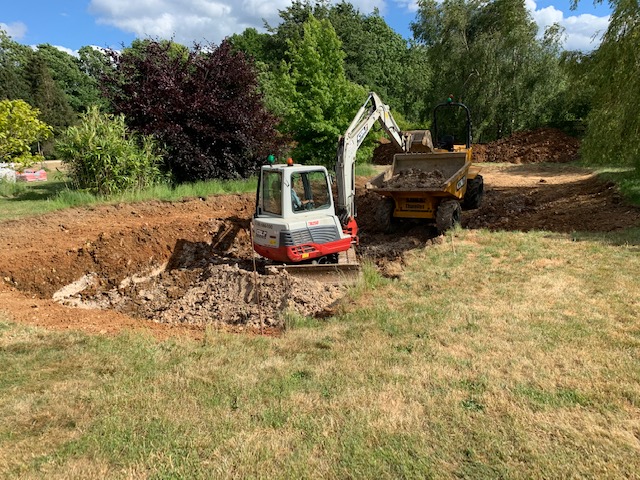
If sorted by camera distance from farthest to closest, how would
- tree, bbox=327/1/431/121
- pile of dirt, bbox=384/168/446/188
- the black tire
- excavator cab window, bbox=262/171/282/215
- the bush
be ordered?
tree, bbox=327/1/431/121, the black tire, the bush, pile of dirt, bbox=384/168/446/188, excavator cab window, bbox=262/171/282/215

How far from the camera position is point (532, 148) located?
2303 centimetres

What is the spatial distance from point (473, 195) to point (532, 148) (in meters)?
14.6

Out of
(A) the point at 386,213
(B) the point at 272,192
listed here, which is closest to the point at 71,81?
(A) the point at 386,213

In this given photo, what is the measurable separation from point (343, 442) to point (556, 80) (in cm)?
2694

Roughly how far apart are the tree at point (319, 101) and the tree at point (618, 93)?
762cm

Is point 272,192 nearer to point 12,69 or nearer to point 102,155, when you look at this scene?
point 102,155

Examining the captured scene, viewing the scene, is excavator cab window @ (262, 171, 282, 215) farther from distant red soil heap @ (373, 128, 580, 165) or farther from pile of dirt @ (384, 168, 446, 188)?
distant red soil heap @ (373, 128, 580, 165)

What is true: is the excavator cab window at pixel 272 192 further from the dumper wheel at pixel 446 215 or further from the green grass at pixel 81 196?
the green grass at pixel 81 196

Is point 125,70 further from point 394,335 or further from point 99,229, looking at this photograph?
point 394,335

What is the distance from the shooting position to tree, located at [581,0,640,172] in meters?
9.91

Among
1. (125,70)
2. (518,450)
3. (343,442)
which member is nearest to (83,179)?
(125,70)

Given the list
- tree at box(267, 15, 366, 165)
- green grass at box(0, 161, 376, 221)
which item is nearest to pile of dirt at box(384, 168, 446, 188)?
green grass at box(0, 161, 376, 221)

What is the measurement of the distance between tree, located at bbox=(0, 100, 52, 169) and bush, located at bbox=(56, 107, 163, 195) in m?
2.54

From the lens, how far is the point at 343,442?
2949 millimetres
